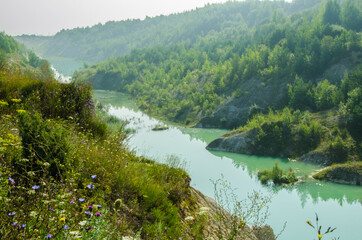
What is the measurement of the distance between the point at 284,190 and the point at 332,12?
76.6 metres

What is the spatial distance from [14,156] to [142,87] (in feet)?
330

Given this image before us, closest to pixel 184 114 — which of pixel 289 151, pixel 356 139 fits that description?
pixel 289 151

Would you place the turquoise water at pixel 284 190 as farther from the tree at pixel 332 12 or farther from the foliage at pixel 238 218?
the tree at pixel 332 12

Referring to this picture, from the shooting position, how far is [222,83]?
2830 inches

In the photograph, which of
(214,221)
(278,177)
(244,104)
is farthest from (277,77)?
(214,221)

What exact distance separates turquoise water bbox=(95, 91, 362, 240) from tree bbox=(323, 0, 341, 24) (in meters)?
61.0

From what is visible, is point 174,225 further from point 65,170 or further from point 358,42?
point 358,42

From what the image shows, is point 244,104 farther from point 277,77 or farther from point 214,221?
point 214,221

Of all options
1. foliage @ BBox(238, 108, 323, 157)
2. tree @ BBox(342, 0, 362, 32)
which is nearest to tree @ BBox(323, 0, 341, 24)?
tree @ BBox(342, 0, 362, 32)

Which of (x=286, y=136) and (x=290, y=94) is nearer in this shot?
(x=286, y=136)

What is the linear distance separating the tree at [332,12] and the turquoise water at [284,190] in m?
61.0

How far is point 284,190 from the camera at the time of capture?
2856 centimetres

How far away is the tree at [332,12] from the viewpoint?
8812 centimetres

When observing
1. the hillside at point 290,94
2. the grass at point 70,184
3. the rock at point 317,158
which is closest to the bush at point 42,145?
the grass at point 70,184
